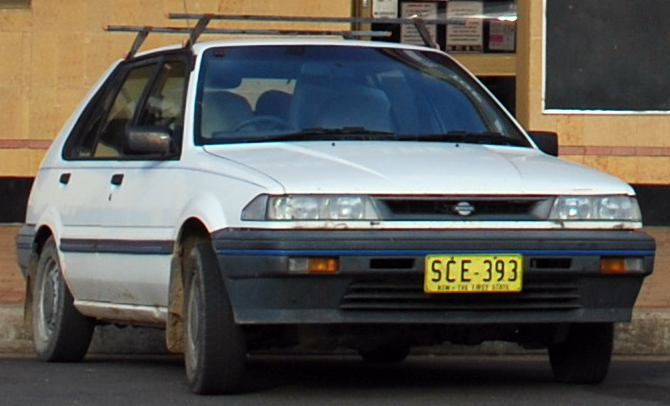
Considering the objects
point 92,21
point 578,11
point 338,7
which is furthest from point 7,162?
point 578,11

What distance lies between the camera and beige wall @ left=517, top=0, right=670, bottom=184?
612 inches

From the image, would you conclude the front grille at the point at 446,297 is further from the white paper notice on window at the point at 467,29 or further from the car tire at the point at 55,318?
the white paper notice on window at the point at 467,29

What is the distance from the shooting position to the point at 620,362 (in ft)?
29.5

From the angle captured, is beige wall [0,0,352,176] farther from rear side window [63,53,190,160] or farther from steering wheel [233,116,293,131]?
steering wheel [233,116,293,131]

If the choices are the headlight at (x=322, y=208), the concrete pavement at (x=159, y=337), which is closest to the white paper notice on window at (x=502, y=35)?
the concrete pavement at (x=159, y=337)

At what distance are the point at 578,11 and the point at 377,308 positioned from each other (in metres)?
9.19

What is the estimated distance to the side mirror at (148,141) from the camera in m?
7.66

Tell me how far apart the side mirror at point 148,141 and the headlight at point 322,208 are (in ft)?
3.52

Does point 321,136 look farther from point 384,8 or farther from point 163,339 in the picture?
point 384,8

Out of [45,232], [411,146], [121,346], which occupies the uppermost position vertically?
[411,146]

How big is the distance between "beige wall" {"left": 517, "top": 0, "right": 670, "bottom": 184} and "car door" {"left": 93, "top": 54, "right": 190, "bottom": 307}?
7.59 meters

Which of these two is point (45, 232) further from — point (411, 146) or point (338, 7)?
point (338, 7)

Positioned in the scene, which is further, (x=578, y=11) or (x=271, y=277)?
(x=578, y=11)

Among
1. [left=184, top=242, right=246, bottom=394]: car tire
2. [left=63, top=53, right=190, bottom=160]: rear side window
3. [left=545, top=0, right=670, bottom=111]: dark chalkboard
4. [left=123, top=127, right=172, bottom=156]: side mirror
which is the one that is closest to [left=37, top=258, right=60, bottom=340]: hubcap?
[left=63, top=53, right=190, bottom=160]: rear side window
